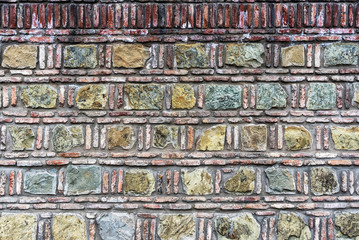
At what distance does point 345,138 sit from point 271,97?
66 cm

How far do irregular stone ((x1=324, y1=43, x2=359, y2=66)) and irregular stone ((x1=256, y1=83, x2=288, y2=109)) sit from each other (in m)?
0.43

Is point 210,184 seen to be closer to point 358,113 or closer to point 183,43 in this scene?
point 183,43

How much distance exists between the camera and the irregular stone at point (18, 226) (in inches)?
91.2

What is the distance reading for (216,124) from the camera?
7.77 feet

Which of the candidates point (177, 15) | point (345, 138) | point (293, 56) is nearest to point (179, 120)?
point (177, 15)

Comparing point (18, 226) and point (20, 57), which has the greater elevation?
point (20, 57)

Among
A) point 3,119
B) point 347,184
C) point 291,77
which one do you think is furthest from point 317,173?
point 3,119

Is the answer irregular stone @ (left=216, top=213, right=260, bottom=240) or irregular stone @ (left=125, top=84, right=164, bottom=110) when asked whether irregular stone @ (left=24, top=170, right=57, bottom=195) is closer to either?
irregular stone @ (left=125, top=84, right=164, bottom=110)

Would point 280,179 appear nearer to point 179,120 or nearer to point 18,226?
point 179,120

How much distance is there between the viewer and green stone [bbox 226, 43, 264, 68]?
7.79ft

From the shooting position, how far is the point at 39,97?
2.37 metres

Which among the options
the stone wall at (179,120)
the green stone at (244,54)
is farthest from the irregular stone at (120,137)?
the green stone at (244,54)

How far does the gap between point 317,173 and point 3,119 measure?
2468mm

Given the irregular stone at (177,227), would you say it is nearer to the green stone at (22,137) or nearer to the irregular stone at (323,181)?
the irregular stone at (323,181)
